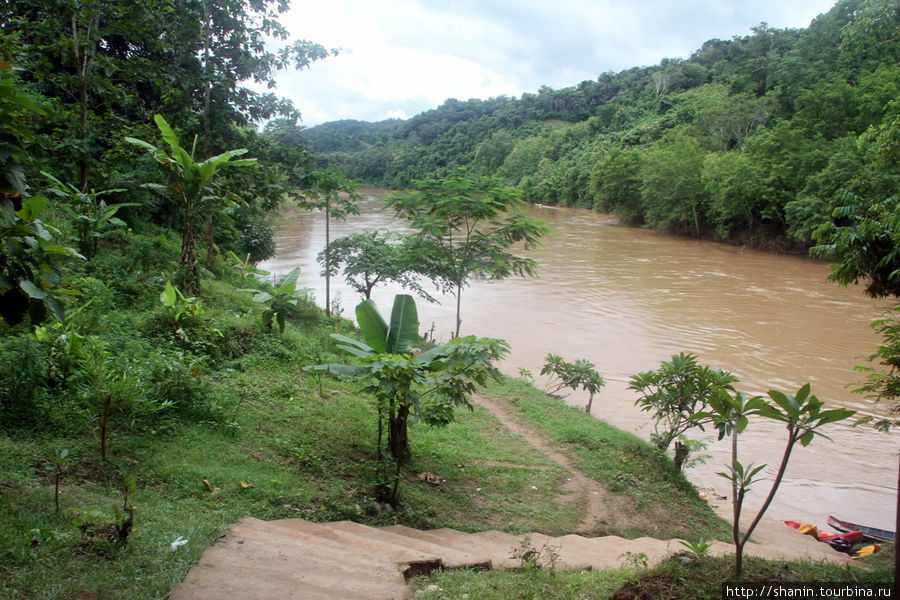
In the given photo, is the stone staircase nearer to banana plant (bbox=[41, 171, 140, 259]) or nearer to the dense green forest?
banana plant (bbox=[41, 171, 140, 259])

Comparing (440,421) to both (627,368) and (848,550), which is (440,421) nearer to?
(848,550)

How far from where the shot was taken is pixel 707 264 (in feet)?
88.7

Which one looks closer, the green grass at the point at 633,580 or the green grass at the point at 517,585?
the green grass at the point at 633,580

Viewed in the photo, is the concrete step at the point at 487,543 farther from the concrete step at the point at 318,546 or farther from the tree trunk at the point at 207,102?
the tree trunk at the point at 207,102

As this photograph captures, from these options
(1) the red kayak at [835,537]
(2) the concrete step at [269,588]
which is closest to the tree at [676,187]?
(1) the red kayak at [835,537]

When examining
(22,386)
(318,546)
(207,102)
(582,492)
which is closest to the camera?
(318,546)

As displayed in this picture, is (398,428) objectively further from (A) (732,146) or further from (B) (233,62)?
(A) (732,146)

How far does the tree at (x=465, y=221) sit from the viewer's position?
37.4 ft

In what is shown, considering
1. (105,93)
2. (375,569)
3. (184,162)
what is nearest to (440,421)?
(375,569)

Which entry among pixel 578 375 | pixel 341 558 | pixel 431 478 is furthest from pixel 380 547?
pixel 578 375

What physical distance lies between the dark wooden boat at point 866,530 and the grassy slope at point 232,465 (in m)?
2.03

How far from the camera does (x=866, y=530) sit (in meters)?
6.49

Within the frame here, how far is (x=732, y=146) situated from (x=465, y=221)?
1467 inches

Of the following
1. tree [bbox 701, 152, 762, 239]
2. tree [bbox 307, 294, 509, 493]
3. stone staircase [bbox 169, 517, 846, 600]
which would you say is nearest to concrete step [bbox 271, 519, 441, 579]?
stone staircase [bbox 169, 517, 846, 600]
